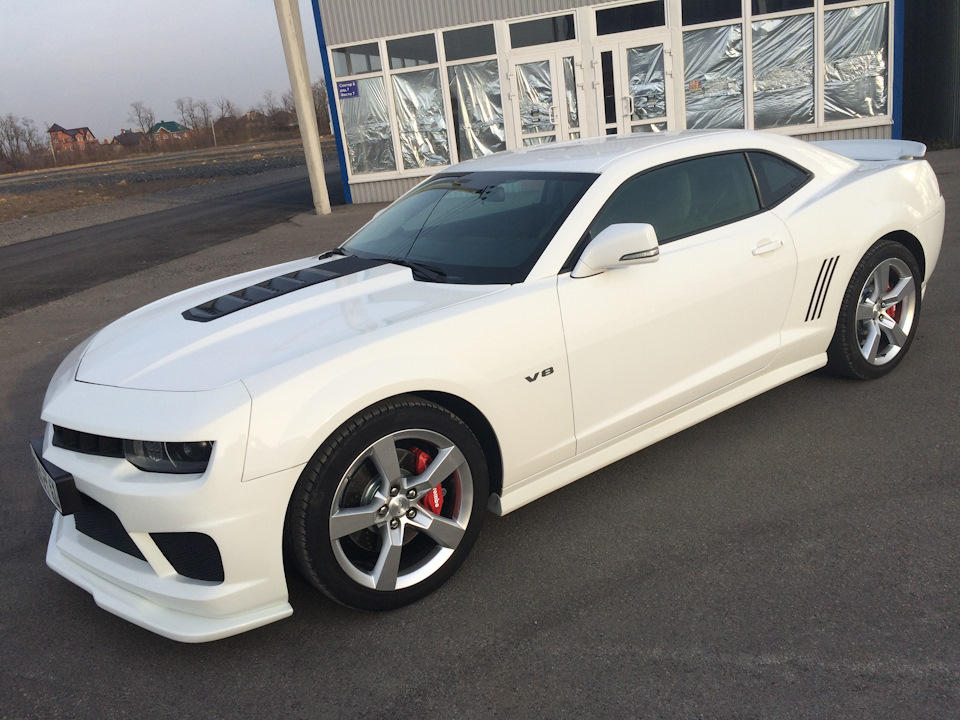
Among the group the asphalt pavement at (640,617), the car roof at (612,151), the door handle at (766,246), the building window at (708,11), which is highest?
the building window at (708,11)

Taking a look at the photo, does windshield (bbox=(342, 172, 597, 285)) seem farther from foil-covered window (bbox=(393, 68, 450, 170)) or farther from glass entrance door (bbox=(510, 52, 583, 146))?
foil-covered window (bbox=(393, 68, 450, 170))

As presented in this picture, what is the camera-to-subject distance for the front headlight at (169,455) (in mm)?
2600

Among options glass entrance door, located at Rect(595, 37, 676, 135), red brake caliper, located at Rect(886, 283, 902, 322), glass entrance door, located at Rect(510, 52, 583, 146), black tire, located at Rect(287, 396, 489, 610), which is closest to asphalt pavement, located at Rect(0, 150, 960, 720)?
black tire, located at Rect(287, 396, 489, 610)

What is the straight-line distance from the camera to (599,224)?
3543 millimetres

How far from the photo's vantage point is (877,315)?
4.62 meters

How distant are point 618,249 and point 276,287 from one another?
1528 millimetres

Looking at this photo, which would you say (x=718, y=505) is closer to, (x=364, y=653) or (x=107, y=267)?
(x=364, y=653)

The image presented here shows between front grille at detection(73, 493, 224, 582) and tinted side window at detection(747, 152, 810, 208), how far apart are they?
121 inches

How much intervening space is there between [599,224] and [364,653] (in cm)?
198

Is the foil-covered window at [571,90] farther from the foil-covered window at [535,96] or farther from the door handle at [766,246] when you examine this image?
the door handle at [766,246]

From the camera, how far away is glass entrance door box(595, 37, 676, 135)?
15.0m

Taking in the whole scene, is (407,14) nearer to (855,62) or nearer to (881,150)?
(855,62)

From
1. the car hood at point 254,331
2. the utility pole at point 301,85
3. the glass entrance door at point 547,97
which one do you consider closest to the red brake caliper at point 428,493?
the car hood at point 254,331

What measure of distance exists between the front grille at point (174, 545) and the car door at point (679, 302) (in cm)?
149
